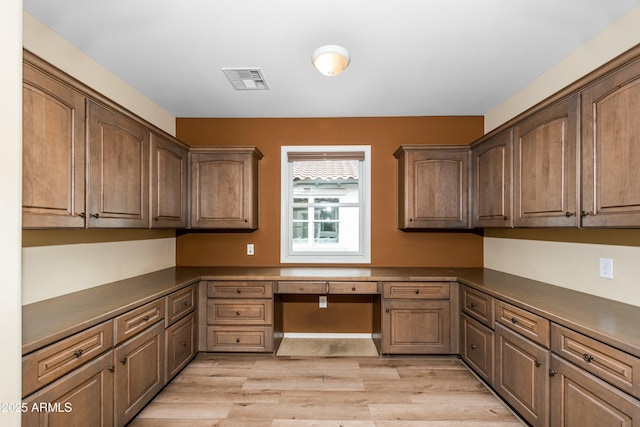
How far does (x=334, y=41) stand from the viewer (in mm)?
2109

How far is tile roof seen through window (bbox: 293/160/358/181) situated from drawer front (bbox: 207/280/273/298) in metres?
1.34

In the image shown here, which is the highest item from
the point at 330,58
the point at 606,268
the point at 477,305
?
the point at 330,58

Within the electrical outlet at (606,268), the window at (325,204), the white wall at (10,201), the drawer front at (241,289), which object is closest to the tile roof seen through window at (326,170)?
the window at (325,204)

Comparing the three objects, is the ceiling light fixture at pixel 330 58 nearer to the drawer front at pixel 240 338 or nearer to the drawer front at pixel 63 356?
the drawer front at pixel 63 356

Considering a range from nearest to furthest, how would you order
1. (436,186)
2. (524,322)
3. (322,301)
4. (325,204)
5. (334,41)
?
(524,322) < (334,41) < (436,186) < (322,301) < (325,204)

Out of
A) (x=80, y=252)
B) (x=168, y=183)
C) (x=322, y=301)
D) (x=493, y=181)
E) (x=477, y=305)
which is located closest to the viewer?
(x=80, y=252)

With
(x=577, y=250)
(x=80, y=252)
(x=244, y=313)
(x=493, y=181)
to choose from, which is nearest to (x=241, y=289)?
(x=244, y=313)

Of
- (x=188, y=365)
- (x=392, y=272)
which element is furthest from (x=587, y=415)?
(x=188, y=365)

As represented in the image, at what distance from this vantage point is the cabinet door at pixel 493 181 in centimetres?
253

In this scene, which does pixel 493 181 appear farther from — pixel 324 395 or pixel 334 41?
pixel 324 395

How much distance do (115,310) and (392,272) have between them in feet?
7.64

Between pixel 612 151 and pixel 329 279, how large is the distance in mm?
2147

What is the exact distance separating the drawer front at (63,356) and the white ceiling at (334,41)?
1811 millimetres

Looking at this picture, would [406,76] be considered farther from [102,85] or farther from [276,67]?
[102,85]
